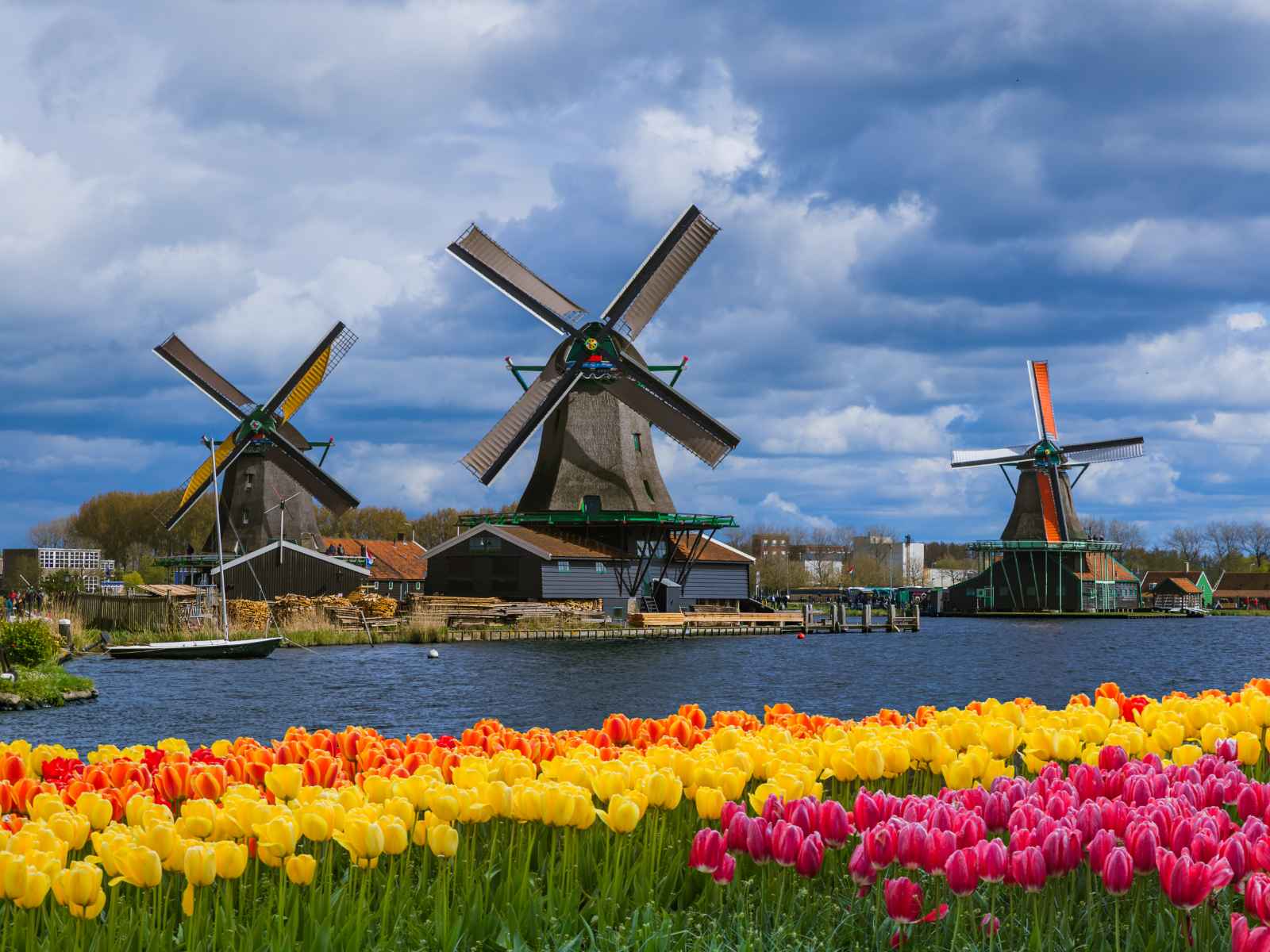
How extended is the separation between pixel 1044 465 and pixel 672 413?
38222 millimetres

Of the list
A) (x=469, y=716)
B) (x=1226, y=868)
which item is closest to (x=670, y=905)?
(x=1226, y=868)

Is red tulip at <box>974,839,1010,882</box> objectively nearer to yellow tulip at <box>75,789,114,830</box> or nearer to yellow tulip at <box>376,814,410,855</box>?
yellow tulip at <box>376,814,410,855</box>

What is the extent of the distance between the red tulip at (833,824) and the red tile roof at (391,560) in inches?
2380

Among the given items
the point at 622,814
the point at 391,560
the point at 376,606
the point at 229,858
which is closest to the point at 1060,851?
the point at 622,814

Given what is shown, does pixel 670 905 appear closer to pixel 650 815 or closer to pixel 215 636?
pixel 650 815

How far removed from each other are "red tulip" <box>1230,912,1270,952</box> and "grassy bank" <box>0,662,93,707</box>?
24032 mm

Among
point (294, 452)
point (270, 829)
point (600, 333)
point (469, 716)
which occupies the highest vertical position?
point (600, 333)

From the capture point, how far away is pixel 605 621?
52125mm

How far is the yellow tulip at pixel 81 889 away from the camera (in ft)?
12.2

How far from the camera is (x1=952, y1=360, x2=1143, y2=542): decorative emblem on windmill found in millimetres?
82188

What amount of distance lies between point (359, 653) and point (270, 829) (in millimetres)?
37867

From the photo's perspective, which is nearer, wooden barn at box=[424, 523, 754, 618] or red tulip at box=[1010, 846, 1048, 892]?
red tulip at box=[1010, 846, 1048, 892]

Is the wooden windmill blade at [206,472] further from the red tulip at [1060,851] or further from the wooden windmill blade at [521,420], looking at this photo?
the red tulip at [1060,851]

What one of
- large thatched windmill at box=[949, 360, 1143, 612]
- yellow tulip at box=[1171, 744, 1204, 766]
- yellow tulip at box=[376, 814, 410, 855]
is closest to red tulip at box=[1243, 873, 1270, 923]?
yellow tulip at box=[1171, 744, 1204, 766]
